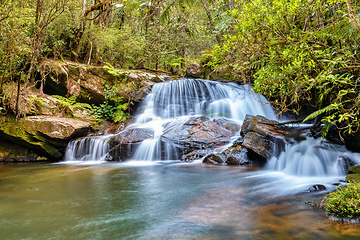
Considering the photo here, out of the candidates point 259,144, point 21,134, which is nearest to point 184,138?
point 259,144

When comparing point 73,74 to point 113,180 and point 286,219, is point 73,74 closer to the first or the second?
point 113,180

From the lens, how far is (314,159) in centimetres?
576

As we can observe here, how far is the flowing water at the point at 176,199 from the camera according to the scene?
114 inches

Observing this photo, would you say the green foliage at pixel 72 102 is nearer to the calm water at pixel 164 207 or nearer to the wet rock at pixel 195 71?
the calm water at pixel 164 207

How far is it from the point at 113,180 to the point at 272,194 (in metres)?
3.59

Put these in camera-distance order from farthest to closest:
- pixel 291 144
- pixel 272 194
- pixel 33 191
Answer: pixel 291 144 < pixel 33 191 < pixel 272 194

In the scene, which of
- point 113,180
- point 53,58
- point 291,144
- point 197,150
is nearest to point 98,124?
point 53,58

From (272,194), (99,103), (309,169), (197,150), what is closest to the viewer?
(272,194)

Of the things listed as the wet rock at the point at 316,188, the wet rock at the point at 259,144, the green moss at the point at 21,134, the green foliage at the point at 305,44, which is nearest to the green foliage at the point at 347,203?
the wet rock at the point at 316,188

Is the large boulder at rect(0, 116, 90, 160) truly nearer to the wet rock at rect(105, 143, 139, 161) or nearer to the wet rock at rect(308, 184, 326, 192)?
the wet rock at rect(105, 143, 139, 161)

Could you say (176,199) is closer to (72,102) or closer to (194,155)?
(194,155)

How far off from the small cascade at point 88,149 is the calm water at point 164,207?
276 cm

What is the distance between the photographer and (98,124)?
11.2 metres

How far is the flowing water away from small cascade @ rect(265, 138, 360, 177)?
0.07ft
